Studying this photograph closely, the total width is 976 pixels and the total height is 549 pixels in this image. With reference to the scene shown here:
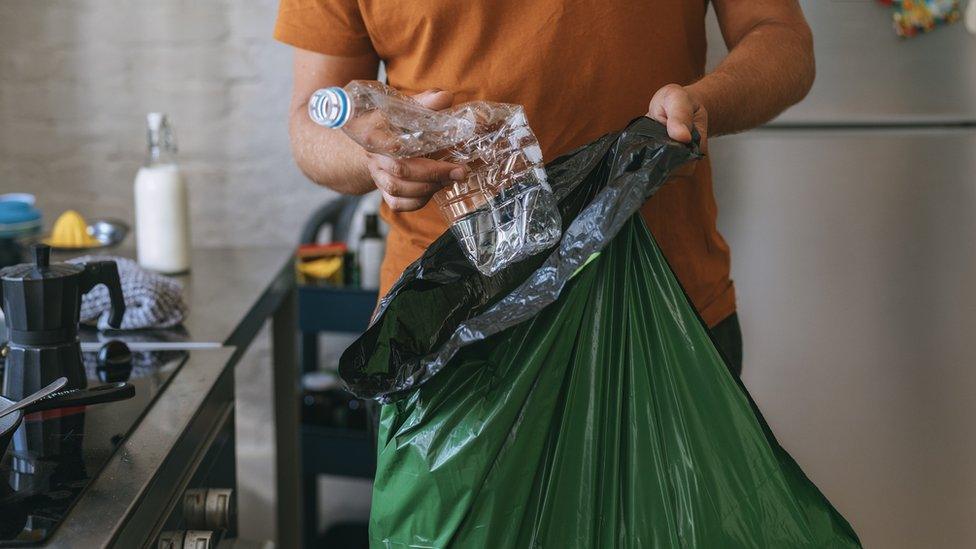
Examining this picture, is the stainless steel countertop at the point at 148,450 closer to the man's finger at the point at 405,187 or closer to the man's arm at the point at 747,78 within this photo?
the man's finger at the point at 405,187

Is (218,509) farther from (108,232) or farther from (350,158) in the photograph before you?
(108,232)

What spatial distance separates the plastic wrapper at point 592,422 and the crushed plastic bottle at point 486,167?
85 millimetres

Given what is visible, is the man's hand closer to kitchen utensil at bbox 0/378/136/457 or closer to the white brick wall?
kitchen utensil at bbox 0/378/136/457

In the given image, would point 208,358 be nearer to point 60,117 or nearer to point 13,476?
point 13,476

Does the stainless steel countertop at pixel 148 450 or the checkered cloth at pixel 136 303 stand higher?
the checkered cloth at pixel 136 303

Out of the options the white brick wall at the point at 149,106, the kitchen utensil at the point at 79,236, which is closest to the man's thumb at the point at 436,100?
the kitchen utensil at the point at 79,236

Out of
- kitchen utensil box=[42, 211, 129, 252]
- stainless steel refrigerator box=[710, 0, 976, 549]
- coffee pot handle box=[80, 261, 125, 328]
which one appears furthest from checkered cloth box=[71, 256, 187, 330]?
stainless steel refrigerator box=[710, 0, 976, 549]

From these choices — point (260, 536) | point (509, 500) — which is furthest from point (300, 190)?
point (509, 500)

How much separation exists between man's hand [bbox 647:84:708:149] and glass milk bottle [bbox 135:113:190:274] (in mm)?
988

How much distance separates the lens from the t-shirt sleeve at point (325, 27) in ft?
3.90

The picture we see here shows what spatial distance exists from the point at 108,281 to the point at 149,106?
4.29 ft

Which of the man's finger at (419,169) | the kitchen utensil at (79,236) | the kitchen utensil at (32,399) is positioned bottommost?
the kitchen utensil at (32,399)

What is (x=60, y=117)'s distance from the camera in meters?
2.36

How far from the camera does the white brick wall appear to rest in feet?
7.56
